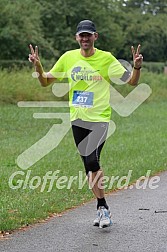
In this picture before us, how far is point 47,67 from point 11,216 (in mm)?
31717

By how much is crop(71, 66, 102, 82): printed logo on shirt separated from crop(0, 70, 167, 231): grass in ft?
5.84

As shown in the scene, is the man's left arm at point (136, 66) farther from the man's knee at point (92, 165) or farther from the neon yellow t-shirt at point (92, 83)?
the man's knee at point (92, 165)

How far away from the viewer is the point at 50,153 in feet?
45.6

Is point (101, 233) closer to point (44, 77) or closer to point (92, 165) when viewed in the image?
point (92, 165)

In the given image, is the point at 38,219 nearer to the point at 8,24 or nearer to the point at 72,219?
the point at 72,219

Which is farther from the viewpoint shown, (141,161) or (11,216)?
(141,161)

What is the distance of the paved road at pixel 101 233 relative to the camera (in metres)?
6.00

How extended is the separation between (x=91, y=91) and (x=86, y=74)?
200mm

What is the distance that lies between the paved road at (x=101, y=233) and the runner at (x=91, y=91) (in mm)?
275

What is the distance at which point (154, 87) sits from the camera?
4278 centimetres

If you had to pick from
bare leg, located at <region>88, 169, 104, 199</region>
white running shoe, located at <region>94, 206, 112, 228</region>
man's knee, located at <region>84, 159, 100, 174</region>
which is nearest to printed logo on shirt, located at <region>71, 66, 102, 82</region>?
man's knee, located at <region>84, 159, 100, 174</region>

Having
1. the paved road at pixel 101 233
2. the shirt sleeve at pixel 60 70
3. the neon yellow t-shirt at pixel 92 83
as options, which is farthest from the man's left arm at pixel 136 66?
the paved road at pixel 101 233

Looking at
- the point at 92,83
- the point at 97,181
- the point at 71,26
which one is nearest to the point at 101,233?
the point at 97,181

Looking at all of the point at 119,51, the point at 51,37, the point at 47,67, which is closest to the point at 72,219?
the point at 47,67
